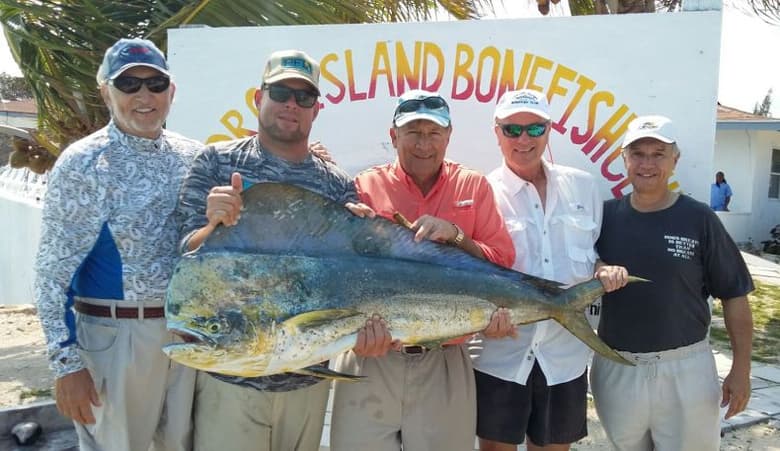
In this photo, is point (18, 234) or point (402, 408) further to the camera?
point (18, 234)

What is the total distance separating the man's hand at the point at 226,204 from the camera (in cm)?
189

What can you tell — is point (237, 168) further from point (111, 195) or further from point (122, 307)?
point (122, 307)

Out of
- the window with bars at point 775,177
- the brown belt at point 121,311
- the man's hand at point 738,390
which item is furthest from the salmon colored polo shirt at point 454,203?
the window with bars at point 775,177

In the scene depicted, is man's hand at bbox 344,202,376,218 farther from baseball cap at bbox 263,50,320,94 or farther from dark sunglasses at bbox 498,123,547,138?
dark sunglasses at bbox 498,123,547,138

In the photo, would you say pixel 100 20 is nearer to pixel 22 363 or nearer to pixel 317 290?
pixel 22 363

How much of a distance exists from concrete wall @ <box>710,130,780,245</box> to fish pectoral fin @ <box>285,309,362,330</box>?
53.0ft

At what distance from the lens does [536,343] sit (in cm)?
260

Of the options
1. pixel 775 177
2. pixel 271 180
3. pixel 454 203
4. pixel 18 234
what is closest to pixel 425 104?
pixel 454 203

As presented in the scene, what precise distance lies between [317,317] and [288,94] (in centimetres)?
82

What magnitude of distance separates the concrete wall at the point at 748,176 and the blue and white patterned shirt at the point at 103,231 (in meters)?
16.3

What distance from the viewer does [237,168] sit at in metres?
2.21

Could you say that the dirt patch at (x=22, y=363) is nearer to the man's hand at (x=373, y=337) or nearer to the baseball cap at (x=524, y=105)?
the man's hand at (x=373, y=337)

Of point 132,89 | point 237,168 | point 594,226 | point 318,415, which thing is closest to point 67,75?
point 132,89

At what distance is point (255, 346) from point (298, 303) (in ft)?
0.59
